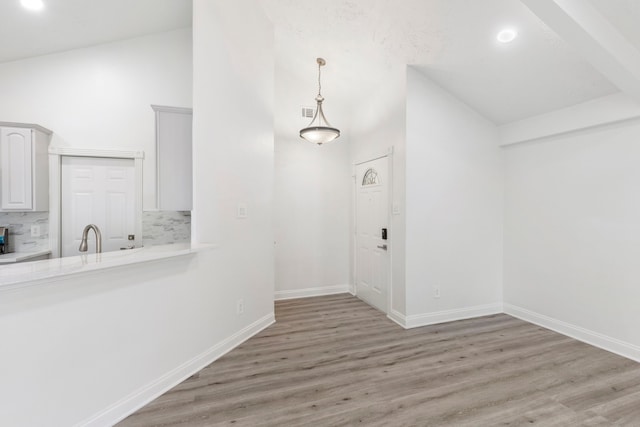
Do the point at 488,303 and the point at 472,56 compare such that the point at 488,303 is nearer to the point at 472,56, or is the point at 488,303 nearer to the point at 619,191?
the point at 619,191

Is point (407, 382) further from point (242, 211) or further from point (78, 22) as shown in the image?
point (78, 22)

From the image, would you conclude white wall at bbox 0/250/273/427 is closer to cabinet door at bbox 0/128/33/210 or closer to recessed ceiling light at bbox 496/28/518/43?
cabinet door at bbox 0/128/33/210

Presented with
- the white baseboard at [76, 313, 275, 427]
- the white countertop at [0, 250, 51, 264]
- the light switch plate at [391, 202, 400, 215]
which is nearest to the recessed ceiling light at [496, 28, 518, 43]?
the light switch plate at [391, 202, 400, 215]

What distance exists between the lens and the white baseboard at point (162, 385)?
68.6 inches

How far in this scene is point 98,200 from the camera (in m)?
3.58

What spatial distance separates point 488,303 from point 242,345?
10.3 ft

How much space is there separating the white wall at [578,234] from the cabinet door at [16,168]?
18.8 feet

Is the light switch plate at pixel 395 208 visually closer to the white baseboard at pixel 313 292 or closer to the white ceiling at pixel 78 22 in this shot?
the white baseboard at pixel 313 292

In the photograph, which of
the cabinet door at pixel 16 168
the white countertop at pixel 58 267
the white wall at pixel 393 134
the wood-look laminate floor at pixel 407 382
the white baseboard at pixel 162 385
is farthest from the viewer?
the white wall at pixel 393 134

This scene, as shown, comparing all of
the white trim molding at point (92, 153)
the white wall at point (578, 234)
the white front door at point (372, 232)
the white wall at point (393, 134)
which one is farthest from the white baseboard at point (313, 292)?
the white trim molding at point (92, 153)

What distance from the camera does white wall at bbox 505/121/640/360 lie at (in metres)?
2.65

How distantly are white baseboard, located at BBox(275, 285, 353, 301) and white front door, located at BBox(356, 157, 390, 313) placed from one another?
0.96ft

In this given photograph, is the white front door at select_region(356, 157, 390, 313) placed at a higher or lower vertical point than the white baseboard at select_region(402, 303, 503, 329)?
higher

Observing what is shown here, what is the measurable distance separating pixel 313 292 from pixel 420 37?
3683 millimetres
